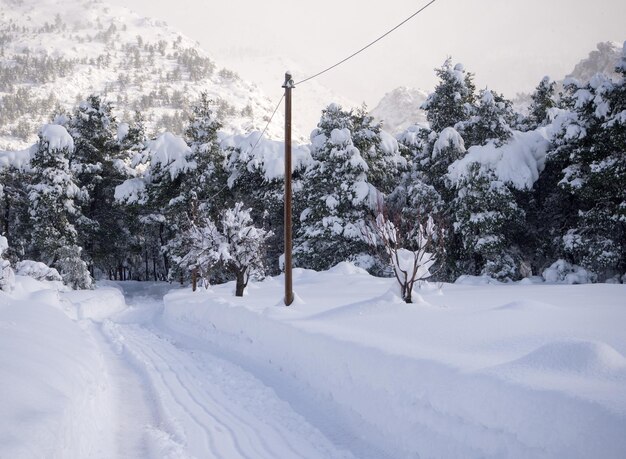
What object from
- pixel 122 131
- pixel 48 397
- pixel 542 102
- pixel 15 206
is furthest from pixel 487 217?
pixel 15 206

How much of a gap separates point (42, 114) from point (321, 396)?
198 m

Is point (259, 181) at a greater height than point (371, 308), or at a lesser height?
greater

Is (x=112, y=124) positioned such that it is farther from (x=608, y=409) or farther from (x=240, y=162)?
(x=608, y=409)

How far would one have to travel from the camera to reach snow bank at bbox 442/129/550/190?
74.7 ft

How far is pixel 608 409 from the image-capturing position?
3.56 meters

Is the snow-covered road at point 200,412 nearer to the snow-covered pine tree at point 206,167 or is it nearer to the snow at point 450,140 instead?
the snow at point 450,140

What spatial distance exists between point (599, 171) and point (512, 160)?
4.92 meters

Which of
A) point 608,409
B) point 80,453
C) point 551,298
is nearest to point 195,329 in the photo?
point 80,453

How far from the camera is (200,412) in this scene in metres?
6.42

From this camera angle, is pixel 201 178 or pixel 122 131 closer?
pixel 201 178

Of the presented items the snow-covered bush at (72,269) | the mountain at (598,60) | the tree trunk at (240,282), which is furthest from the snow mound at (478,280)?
the mountain at (598,60)

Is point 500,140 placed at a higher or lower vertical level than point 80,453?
higher

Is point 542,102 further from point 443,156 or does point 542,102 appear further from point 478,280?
point 478,280

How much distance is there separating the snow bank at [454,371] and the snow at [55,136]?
25.7 m
